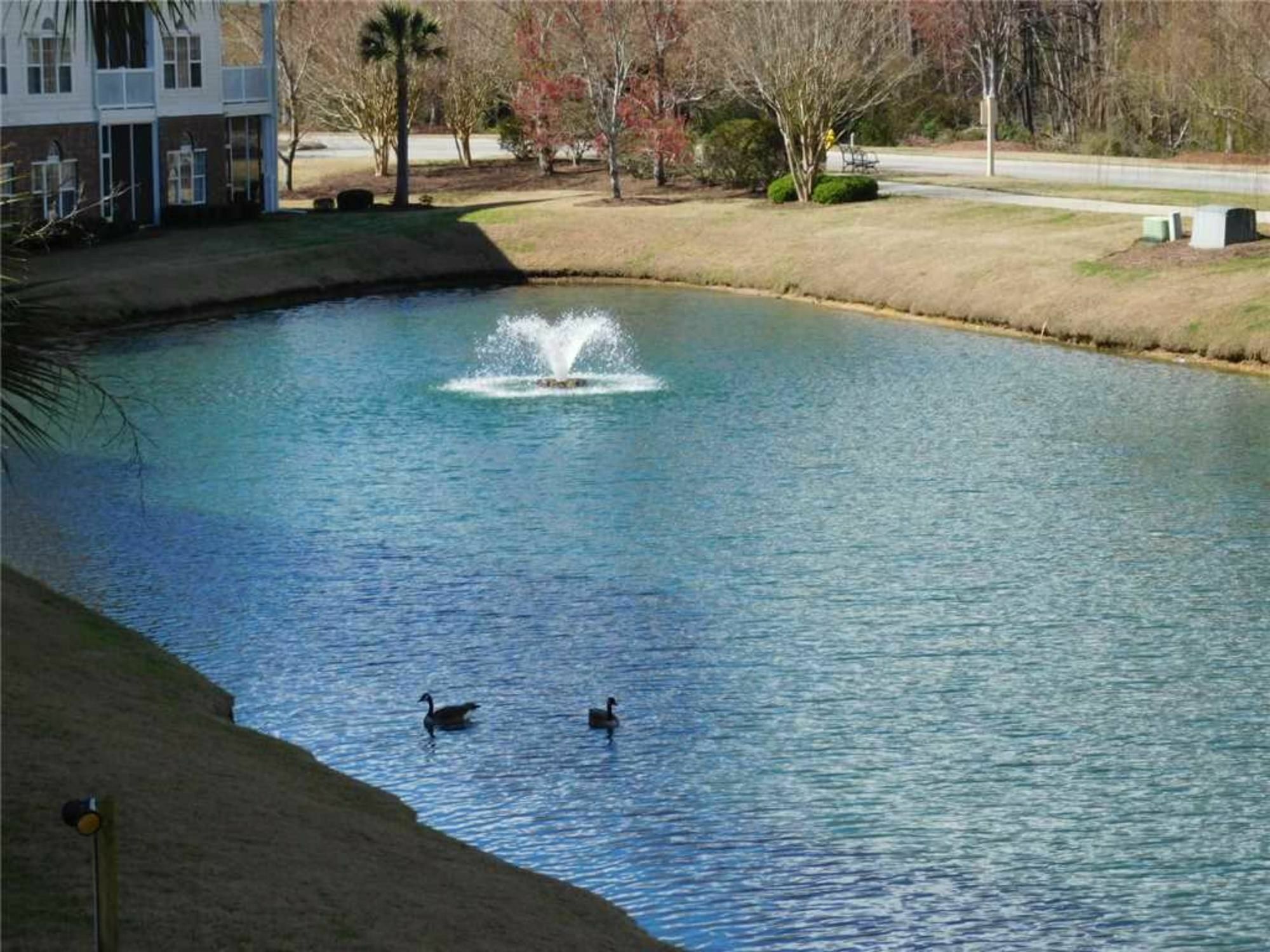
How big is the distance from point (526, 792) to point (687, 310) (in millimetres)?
35460

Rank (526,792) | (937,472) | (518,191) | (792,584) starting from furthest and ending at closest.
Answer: (518,191), (937,472), (792,584), (526,792)

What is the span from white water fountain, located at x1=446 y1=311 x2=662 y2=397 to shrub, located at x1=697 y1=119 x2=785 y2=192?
18282mm

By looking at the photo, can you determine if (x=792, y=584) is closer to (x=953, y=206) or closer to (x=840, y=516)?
(x=840, y=516)

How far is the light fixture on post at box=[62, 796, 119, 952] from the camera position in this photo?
1048cm

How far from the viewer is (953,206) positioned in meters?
62.6

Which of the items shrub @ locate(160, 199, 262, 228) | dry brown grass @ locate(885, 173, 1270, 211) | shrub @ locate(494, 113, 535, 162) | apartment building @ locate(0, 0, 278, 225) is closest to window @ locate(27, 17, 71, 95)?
apartment building @ locate(0, 0, 278, 225)

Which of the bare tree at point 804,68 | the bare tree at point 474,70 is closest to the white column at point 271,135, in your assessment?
the bare tree at point 474,70

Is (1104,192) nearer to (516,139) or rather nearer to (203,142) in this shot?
(516,139)

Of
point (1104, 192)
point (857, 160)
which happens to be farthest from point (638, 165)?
point (1104, 192)

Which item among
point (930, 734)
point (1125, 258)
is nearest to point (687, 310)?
point (1125, 258)

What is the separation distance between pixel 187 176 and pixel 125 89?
13.9 feet

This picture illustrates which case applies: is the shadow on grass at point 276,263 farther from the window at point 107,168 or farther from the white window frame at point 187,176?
the white window frame at point 187,176

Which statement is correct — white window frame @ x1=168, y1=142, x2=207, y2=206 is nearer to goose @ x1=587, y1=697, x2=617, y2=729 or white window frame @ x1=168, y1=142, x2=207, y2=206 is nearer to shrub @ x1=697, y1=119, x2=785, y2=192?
shrub @ x1=697, y1=119, x2=785, y2=192

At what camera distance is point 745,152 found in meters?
70.4
